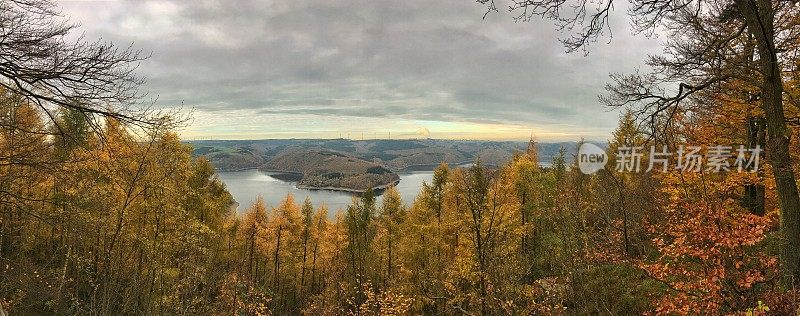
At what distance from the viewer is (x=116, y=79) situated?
20.6 ft

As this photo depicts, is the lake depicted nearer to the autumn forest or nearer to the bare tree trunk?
the autumn forest

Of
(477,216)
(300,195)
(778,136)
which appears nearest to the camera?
(778,136)

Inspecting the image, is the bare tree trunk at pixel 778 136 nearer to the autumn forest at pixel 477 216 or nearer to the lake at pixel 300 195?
the autumn forest at pixel 477 216

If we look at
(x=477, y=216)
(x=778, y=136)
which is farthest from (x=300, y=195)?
(x=778, y=136)

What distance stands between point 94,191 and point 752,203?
Answer: 62.9ft

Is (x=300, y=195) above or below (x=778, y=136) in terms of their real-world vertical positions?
below

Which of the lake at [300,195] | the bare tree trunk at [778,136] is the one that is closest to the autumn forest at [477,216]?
the bare tree trunk at [778,136]

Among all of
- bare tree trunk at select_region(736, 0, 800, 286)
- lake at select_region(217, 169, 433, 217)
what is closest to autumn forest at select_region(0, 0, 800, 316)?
Answer: bare tree trunk at select_region(736, 0, 800, 286)

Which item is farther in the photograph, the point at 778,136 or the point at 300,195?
the point at 300,195

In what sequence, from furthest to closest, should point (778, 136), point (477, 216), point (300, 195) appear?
point (300, 195)
point (477, 216)
point (778, 136)

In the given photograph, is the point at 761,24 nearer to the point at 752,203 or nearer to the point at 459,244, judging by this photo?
the point at 752,203

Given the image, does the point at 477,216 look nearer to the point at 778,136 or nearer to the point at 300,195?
the point at 778,136

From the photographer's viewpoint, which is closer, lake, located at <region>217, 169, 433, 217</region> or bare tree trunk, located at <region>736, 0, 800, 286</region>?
bare tree trunk, located at <region>736, 0, 800, 286</region>

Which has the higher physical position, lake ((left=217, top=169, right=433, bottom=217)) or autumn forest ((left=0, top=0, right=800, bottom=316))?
autumn forest ((left=0, top=0, right=800, bottom=316))
